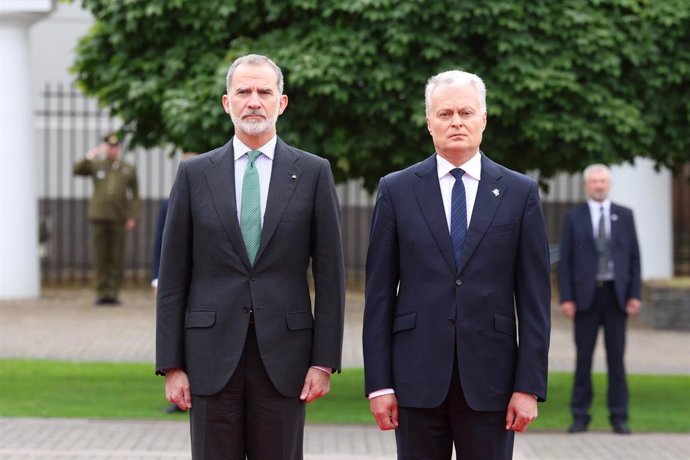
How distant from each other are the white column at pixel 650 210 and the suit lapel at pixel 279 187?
1615 centimetres

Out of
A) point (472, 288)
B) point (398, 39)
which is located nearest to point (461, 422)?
point (472, 288)

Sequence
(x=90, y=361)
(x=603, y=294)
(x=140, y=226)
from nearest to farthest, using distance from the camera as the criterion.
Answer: (x=603, y=294)
(x=90, y=361)
(x=140, y=226)

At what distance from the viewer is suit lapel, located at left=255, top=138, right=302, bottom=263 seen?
526 cm

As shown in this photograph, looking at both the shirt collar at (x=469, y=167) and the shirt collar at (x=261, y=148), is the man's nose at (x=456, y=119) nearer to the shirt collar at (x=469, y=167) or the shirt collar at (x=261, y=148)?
the shirt collar at (x=469, y=167)

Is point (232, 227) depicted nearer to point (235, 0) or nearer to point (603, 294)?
point (235, 0)

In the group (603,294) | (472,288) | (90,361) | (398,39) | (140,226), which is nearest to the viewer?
(472,288)

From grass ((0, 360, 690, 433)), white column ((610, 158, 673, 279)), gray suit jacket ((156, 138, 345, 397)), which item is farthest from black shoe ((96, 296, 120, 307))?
gray suit jacket ((156, 138, 345, 397))

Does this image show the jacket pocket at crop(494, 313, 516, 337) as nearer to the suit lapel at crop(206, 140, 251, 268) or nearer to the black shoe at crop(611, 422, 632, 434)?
the suit lapel at crop(206, 140, 251, 268)

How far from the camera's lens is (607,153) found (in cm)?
966

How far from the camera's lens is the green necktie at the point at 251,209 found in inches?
208

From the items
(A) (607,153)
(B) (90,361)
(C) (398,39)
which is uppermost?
(C) (398,39)

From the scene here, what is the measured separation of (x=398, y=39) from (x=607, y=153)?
5.31 ft

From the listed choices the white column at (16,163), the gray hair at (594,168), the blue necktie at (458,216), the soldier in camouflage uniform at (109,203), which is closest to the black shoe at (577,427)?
the gray hair at (594,168)

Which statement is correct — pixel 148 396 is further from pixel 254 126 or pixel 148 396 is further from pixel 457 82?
pixel 457 82
